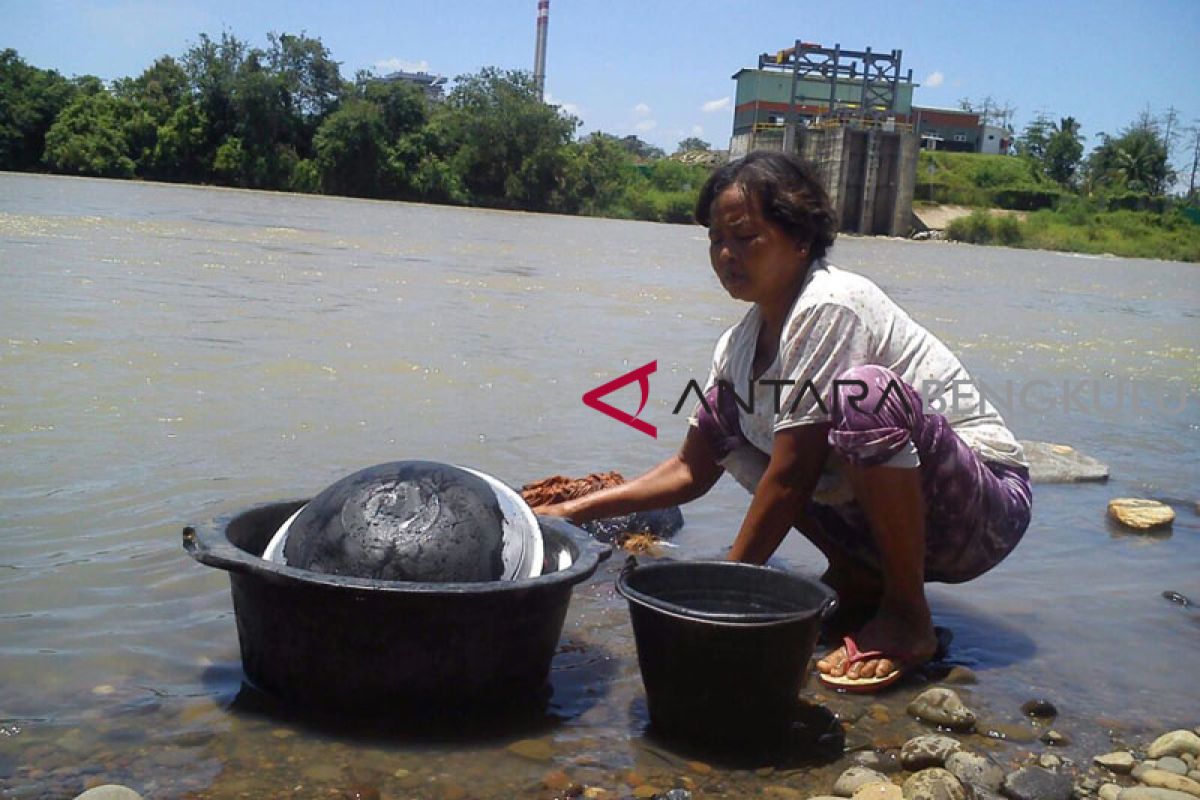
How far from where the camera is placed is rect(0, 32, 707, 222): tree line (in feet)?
163

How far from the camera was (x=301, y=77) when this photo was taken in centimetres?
5559

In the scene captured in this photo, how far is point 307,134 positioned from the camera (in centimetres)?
5431

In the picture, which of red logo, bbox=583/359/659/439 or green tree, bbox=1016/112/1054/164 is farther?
green tree, bbox=1016/112/1054/164

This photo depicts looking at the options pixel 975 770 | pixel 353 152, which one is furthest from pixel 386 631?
pixel 353 152

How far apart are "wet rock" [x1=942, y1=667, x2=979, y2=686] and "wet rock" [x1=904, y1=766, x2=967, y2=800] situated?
2.20ft

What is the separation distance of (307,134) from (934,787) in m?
55.8

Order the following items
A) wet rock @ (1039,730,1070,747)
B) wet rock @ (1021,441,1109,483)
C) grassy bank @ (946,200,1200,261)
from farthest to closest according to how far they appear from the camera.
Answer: grassy bank @ (946,200,1200,261) < wet rock @ (1021,441,1109,483) < wet rock @ (1039,730,1070,747)

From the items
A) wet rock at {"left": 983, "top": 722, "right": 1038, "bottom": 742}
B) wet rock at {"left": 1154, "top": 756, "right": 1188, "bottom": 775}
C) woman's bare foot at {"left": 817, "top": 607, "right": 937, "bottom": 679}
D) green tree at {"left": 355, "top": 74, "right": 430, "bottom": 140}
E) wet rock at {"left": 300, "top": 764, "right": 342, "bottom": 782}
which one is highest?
green tree at {"left": 355, "top": 74, "right": 430, "bottom": 140}

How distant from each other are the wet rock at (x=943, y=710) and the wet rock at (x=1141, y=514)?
2183 millimetres

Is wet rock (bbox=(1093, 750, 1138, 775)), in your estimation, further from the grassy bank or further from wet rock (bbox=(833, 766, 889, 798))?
the grassy bank

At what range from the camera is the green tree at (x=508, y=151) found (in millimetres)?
55375

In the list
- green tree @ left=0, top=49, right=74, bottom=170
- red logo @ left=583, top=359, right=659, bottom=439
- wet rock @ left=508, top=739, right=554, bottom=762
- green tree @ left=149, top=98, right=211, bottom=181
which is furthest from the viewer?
green tree @ left=149, top=98, right=211, bottom=181

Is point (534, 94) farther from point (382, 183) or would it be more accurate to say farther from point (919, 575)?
point (919, 575)

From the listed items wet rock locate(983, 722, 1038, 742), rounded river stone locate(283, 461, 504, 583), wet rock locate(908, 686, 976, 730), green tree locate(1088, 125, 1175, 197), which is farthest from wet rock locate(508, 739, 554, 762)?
green tree locate(1088, 125, 1175, 197)
